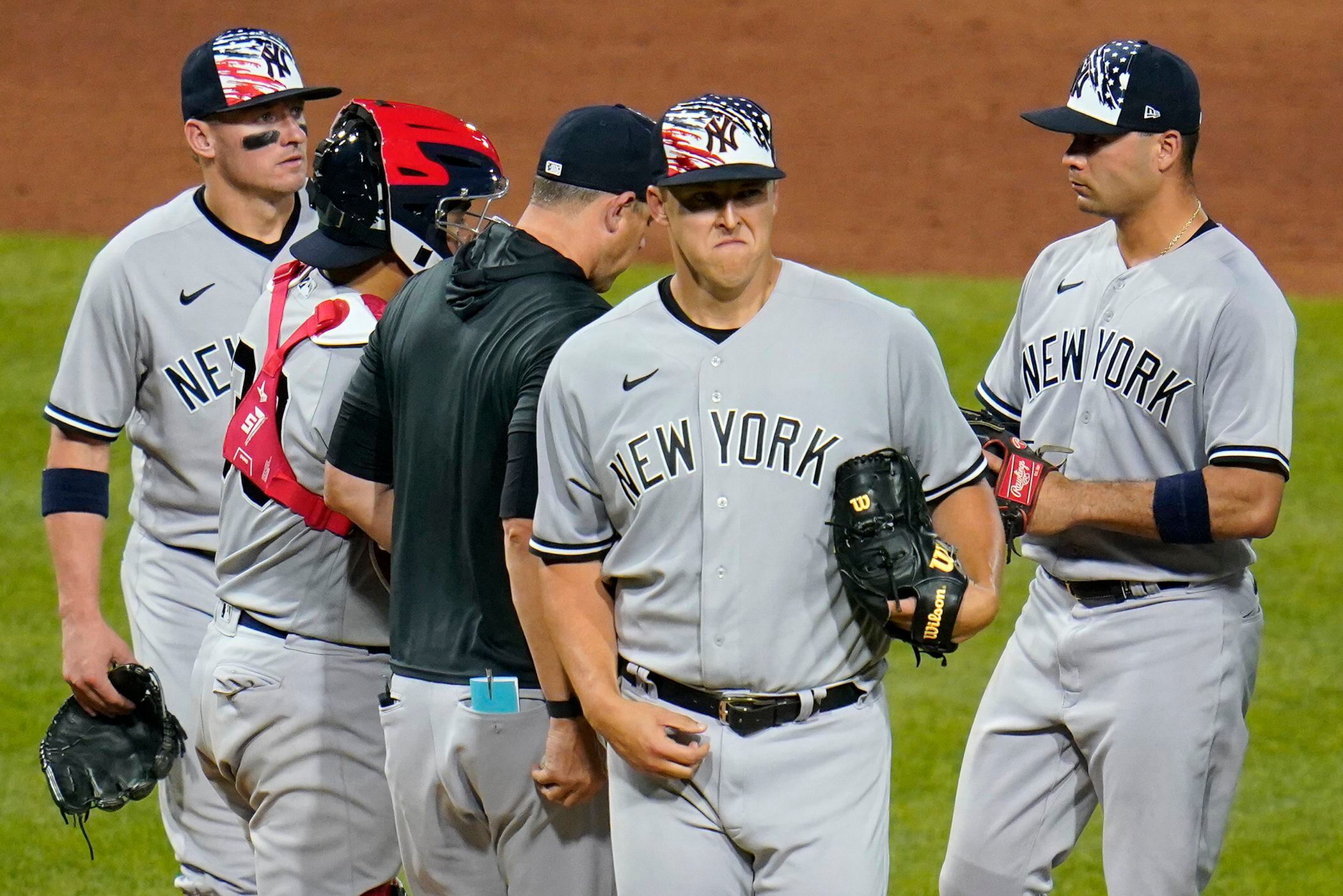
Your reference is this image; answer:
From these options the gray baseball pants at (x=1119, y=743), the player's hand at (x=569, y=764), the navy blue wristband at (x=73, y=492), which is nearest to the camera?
the player's hand at (x=569, y=764)

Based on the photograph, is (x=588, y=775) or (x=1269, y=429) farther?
(x=1269, y=429)

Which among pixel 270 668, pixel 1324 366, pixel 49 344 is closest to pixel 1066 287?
pixel 270 668

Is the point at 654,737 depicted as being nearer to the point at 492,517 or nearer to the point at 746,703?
the point at 746,703

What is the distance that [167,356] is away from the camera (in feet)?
13.4

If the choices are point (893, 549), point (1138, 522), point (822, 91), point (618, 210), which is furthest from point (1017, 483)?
point (822, 91)

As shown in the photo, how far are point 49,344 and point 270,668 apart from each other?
7.15 meters

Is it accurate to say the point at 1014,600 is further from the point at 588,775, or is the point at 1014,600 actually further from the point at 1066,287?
the point at 588,775

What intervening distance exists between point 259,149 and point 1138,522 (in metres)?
2.22

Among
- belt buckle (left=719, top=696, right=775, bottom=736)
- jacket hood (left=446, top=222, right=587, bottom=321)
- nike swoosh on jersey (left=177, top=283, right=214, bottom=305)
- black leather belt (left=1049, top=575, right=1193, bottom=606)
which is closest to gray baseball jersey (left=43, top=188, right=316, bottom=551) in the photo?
nike swoosh on jersey (left=177, top=283, right=214, bottom=305)

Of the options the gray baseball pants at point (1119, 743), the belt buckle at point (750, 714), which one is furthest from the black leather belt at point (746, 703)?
the gray baseball pants at point (1119, 743)

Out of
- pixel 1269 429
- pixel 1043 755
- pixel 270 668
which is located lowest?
pixel 1043 755

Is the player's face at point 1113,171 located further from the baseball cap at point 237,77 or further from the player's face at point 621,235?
the baseball cap at point 237,77

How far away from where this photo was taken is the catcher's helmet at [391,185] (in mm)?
3387

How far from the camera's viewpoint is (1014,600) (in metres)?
7.45
